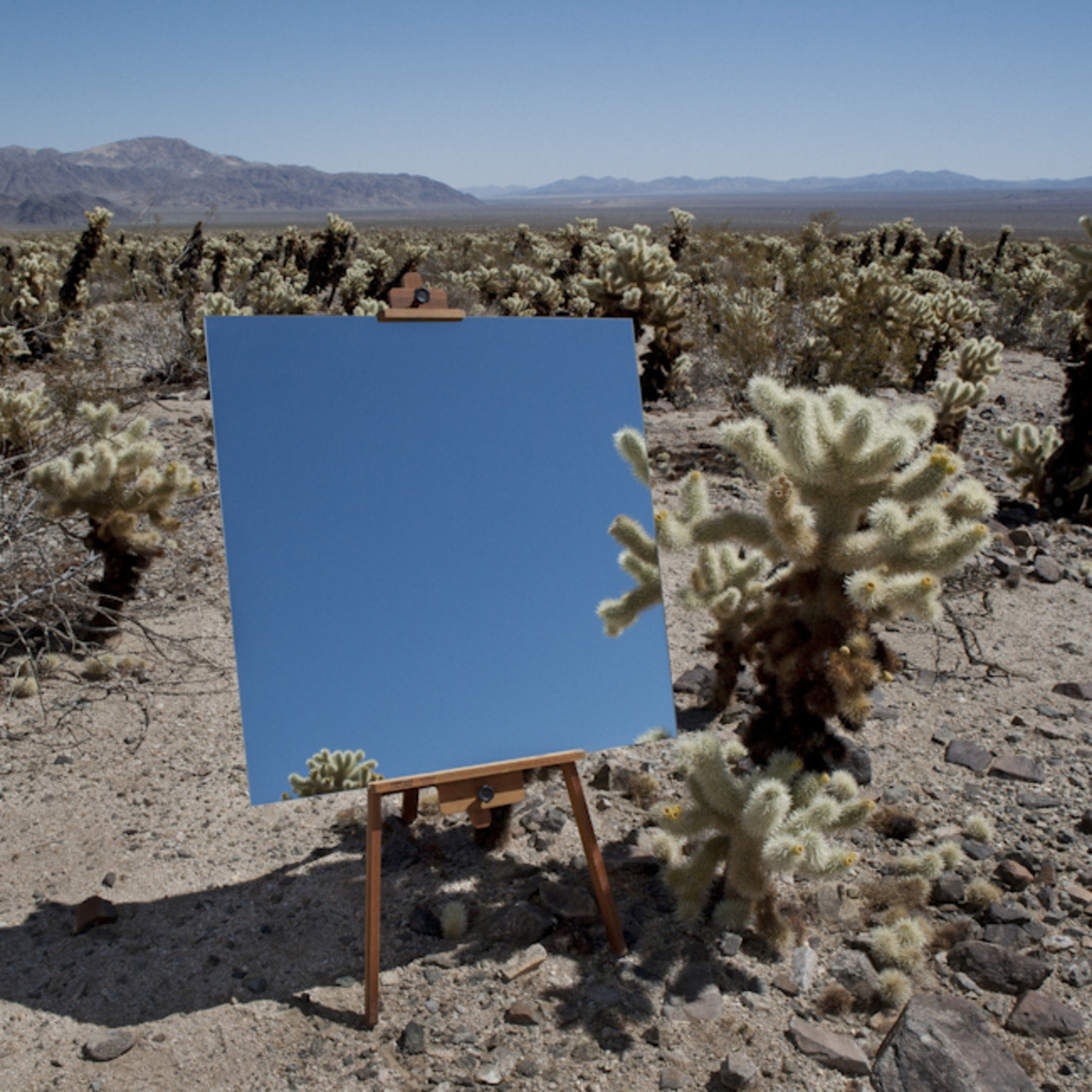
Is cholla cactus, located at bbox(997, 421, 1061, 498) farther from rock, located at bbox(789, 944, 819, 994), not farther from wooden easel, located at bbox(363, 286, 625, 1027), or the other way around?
wooden easel, located at bbox(363, 286, 625, 1027)

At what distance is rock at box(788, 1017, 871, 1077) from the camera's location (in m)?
2.71

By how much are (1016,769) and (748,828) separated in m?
1.99

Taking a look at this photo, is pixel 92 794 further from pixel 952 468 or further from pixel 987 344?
pixel 987 344

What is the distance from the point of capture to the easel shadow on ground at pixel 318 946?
9.64ft

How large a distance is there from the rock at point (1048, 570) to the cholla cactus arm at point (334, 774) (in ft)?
17.4

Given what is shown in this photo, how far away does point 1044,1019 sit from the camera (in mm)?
2848

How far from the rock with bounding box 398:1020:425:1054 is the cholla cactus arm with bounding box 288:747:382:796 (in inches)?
29.2

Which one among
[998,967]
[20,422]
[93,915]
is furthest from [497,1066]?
[20,422]

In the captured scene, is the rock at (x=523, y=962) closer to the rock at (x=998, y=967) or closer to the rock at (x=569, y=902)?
the rock at (x=569, y=902)

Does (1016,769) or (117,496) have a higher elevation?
(117,496)

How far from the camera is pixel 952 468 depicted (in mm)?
3047

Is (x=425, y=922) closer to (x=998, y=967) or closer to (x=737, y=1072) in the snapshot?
(x=737, y=1072)

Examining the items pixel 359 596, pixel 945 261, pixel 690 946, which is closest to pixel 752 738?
pixel 690 946

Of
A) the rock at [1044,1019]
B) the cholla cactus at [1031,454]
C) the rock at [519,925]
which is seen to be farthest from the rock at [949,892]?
the cholla cactus at [1031,454]
